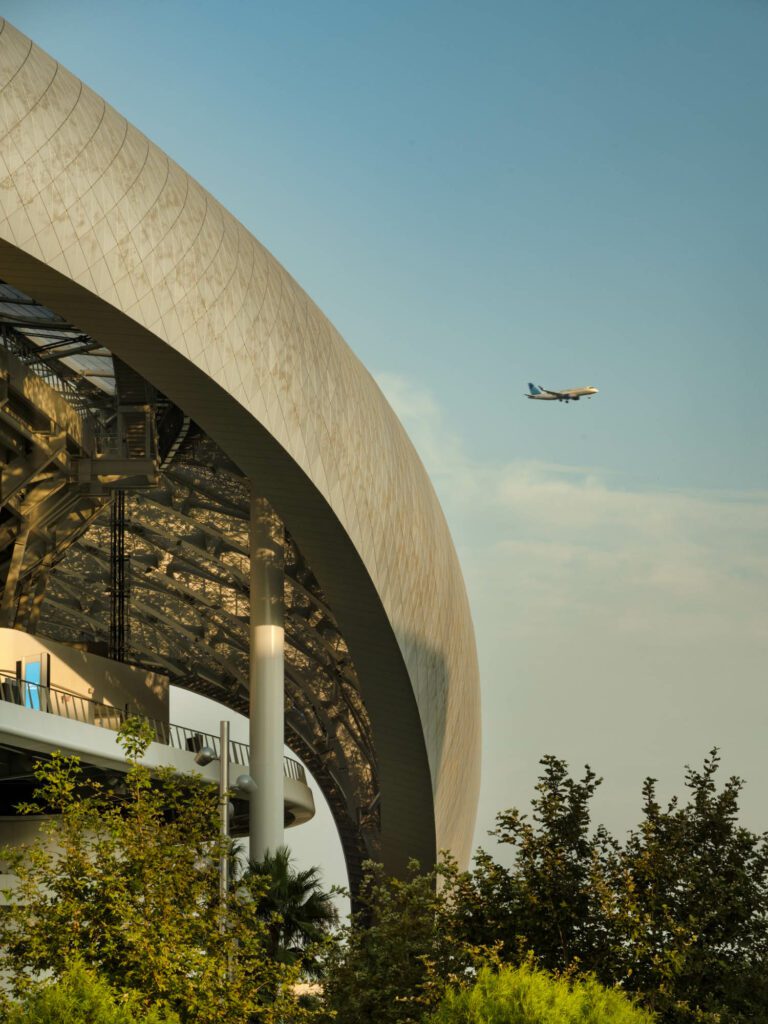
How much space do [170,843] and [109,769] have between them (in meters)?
13.2

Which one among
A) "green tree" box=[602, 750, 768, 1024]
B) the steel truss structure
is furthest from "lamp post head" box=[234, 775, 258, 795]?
"green tree" box=[602, 750, 768, 1024]

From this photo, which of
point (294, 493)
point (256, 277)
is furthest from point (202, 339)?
point (294, 493)

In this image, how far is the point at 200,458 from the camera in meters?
37.0

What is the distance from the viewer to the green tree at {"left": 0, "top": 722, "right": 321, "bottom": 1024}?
14.0 m

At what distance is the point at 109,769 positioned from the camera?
92.8 feet

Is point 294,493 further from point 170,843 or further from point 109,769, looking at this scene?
point 170,843

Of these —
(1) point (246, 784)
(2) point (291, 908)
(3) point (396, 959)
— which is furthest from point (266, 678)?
(3) point (396, 959)

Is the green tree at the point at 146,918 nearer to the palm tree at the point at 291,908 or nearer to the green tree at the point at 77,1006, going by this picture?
the green tree at the point at 77,1006

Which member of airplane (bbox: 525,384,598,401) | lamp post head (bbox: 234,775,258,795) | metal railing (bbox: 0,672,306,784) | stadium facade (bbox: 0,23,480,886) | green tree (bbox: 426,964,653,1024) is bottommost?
green tree (bbox: 426,964,653,1024)

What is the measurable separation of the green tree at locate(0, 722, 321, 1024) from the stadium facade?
8.56 meters

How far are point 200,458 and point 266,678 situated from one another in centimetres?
923

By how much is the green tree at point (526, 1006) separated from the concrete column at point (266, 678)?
52.0ft

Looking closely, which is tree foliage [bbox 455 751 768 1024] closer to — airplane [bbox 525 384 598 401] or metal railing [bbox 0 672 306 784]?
metal railing [bbox 0 672 306 784]

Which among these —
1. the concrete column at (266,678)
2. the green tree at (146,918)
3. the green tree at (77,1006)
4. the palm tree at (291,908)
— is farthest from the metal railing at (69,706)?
the green tree at (77,1006)
